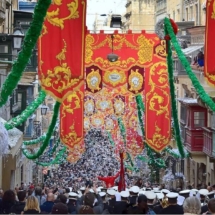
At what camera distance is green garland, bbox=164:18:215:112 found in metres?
17.8

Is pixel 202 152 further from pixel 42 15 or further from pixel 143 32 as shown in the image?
pixel 42 15

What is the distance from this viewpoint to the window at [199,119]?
128 feet

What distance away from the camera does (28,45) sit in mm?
13547

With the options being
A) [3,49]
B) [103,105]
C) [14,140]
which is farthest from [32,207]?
[103,105]

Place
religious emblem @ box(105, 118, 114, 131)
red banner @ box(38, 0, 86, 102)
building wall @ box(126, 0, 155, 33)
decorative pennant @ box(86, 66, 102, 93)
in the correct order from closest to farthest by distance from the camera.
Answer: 1. red banner @ box(38, 0, 86, 102)
2. decorative pennant @ box(86, 66, 102, 93)
3. religious emblem @ box(105, 118, 114, 131)
4. building wall @ box(126, 0, 155, 33)

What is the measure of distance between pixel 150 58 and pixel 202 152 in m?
13.1

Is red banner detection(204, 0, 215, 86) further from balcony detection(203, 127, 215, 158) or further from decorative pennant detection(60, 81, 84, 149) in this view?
balcony detection(203, 127, 215, 158)

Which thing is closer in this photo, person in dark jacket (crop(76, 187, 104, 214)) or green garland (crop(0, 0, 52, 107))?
green garland (crop(0, 0, 52, 107))

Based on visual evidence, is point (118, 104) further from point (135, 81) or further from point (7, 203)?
point (7, 203)

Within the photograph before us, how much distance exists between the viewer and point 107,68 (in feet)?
85.5

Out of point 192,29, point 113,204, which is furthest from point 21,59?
point 192,29

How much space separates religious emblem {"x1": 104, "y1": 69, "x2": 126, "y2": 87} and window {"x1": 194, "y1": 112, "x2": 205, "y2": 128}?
1316 cm

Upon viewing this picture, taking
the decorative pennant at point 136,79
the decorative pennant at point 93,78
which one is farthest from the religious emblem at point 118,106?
the decorative pennant at point 136,79

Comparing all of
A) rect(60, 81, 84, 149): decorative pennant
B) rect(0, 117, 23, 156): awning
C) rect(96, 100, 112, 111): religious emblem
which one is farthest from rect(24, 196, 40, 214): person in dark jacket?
rect(96, 100, 112, 111): religious emblem
